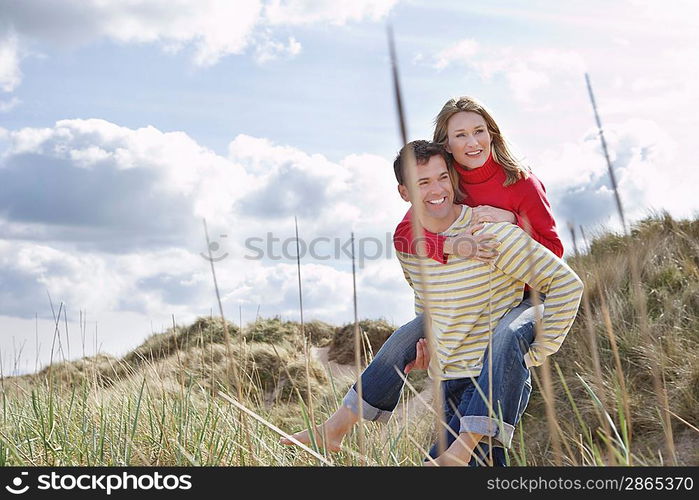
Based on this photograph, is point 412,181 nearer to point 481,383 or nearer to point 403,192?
Answer: point 481,383

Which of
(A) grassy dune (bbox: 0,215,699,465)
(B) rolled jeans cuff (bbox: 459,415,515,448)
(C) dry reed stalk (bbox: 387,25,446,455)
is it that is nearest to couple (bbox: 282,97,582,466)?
(B) rolled jeans cuff (bbox: 459,415,515,448)

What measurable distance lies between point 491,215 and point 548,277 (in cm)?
32

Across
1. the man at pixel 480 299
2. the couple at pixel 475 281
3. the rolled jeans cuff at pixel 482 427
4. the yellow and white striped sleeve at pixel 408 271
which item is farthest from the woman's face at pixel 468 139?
the rolled jeans cuff at pixel 482 427

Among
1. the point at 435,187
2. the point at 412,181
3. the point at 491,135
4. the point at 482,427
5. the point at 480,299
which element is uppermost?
the point at 491,135

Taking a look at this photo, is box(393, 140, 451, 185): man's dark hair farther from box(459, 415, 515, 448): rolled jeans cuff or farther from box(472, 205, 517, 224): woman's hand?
box(459, 415, 515, 448): rolled jeans cuff

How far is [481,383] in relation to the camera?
246 cm

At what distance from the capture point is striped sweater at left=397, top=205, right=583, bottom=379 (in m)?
2.50

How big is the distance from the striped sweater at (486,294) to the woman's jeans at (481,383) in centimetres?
6


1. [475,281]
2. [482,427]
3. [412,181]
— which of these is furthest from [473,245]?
[412,181]
